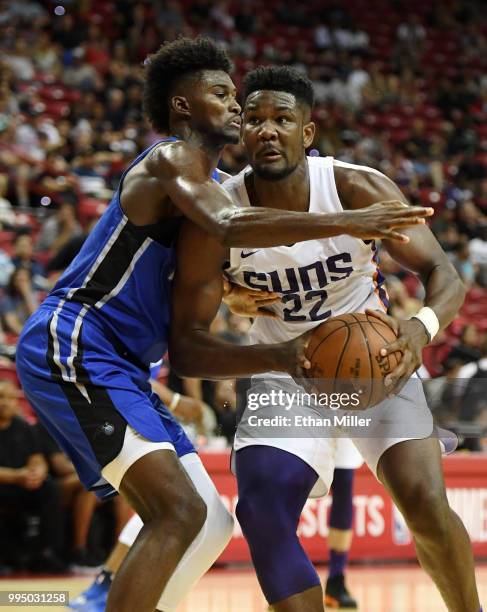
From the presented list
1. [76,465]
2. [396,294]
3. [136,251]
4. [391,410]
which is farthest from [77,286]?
[396,294]

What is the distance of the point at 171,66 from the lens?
3467mm

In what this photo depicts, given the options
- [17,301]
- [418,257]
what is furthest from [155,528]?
[17,301]

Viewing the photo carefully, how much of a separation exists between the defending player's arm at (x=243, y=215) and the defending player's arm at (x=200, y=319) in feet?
0.76

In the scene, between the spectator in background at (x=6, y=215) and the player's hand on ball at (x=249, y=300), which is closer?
the player's hand on ball at (x=249, y=300)

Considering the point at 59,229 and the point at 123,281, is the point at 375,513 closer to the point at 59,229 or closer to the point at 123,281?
the point at 59,229

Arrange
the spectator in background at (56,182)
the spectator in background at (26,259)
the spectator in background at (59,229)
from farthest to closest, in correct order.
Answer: the spectator in background at (56,182)
the spectator in background at (59,229)
the spectator in background at (26,259)

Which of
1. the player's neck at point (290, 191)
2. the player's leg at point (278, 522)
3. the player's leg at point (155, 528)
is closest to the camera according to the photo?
the player's leg at point (155, 528)

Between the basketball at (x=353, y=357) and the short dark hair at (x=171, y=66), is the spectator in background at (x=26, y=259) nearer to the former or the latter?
the short dark hair at (x=171, y=66)

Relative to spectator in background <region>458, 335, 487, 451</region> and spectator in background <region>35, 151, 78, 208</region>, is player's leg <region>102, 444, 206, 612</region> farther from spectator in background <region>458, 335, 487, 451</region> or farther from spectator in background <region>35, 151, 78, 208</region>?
spectator in background <region>35, 151, 78, 208</region>

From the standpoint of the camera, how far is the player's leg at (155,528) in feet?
9.61

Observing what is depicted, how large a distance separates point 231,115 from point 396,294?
260 inches

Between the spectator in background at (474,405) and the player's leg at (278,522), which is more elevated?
the player's leg at (278,522)

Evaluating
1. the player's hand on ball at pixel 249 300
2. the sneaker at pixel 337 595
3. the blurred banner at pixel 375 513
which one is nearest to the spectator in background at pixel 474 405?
the blurred banner at pixel 375 513

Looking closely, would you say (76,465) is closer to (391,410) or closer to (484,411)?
(391,410)
